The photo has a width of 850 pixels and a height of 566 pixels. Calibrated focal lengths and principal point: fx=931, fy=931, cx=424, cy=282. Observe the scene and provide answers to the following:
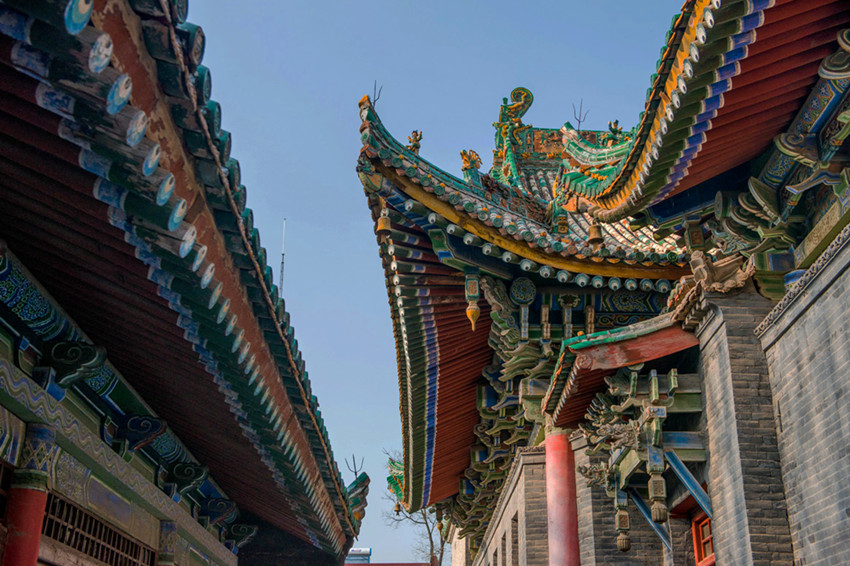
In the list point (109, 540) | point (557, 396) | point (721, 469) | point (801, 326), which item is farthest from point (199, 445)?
point (801, 326)

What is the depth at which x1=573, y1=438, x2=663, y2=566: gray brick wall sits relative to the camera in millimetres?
8914

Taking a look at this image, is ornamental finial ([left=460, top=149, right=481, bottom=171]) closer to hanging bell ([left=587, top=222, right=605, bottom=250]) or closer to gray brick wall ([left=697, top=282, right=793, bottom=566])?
hanging bell ([left=587, top=222, right=605, bottom=250])

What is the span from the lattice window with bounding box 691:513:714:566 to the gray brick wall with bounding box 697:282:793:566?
103cm

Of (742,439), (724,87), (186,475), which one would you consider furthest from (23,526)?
(724,87)

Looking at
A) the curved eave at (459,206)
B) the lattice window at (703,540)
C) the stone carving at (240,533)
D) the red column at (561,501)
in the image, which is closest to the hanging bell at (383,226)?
the curved eave at (459,206)

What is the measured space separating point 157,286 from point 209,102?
52.1 inches

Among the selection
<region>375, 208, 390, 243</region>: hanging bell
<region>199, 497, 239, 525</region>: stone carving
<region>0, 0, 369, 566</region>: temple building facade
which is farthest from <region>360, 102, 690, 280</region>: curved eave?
<region>199, 497, 239, 525</region>: stone carving

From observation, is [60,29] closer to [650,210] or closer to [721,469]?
[721,469]

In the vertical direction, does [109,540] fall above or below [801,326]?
below

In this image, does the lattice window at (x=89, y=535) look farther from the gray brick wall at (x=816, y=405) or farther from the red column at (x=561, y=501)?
the gray brick wall at (x=816, y=405)

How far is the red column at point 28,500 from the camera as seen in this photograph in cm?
619

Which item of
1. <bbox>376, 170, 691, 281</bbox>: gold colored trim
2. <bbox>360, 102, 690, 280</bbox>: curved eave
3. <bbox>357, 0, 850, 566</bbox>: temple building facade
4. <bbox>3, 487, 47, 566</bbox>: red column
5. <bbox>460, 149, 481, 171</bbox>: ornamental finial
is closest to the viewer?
<bbox>357, 0, 850, 566</bbox>: temple building facade

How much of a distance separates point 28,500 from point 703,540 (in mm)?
5196

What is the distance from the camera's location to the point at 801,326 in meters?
5.88
